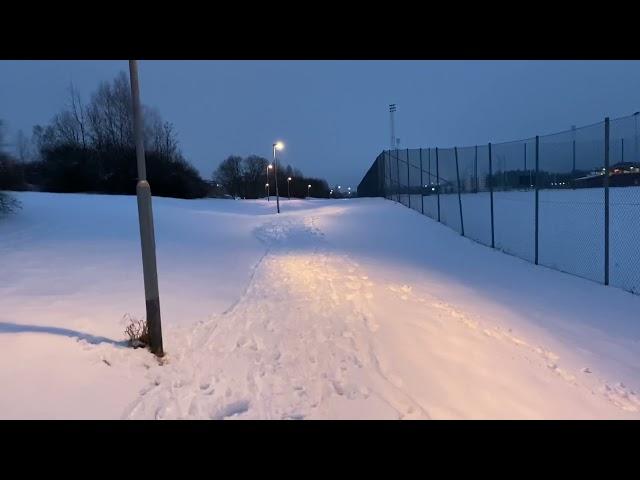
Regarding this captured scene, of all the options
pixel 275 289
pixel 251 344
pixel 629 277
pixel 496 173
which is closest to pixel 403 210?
pixel 496 173

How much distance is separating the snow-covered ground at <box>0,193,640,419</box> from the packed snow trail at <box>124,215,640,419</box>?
2 cm

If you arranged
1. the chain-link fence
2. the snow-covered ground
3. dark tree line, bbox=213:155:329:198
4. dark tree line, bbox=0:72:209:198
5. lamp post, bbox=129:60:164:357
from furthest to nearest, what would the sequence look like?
dark tree line, bbox=213:155:329:198 < dark tree line, bbox=0:72:209:198 < the chain-link fence < lamp post, bbox=129:60:164:357 < the snow-covered ground

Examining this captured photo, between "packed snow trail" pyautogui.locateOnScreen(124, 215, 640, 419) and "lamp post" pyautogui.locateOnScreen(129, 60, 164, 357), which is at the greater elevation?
"lamp post" pyautogui.locateOnScreen(129, 60, 164, 357)

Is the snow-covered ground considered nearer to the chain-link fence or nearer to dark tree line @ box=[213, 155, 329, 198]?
the chain-link fence

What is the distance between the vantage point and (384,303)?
286 inches

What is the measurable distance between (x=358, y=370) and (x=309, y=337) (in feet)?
3.88

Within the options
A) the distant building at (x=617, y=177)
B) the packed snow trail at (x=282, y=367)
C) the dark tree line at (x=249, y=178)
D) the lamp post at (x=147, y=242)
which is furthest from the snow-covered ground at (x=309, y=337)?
the dark tree line at (x=249, y=178)

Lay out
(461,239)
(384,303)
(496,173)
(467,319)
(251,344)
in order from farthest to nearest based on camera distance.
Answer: (496,173), (461,239), (384,303), (467,319), (251,344)

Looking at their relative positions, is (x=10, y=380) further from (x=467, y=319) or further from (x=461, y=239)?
(x=461, y=239)

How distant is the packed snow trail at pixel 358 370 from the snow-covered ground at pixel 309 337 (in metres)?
0.02

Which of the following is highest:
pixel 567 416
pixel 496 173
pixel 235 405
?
pixel 496 173

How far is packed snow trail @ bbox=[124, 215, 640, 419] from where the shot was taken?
378 centimetres

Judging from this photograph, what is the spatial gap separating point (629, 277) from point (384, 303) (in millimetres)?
6083

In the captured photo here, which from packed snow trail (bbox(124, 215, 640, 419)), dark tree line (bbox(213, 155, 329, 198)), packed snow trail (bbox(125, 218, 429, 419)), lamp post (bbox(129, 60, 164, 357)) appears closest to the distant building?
packed snow trail (bbox(124, 215, 640, 419))
